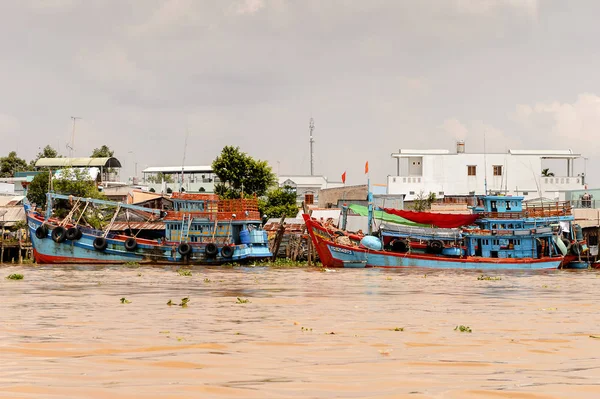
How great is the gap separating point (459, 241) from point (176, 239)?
15.5 m

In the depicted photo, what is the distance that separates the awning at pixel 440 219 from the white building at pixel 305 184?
99.0 ft

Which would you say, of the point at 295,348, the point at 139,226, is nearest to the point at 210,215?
the point at 139,226

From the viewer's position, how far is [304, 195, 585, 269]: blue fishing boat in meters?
39.7

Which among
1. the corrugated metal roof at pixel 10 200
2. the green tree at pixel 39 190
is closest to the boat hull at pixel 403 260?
the corrugated metal roof at pixel 10 200

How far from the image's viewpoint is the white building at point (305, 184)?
73525 millimetres

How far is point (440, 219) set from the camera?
4034 cm

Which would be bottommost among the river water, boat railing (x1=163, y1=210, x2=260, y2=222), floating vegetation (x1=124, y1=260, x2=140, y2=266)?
floating vegetation (x1=124, y1=260, x2=140, y2=266)

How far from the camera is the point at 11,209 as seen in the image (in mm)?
51969

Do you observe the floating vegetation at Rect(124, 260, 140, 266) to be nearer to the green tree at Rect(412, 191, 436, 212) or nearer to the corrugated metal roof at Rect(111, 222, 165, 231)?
the corrugated metal roof at Rect(111, 222, 165, 231)

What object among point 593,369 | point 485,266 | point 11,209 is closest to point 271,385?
point 593,369

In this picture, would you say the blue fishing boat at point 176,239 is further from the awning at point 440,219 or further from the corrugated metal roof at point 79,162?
the corrugated metal roof at point 79,162

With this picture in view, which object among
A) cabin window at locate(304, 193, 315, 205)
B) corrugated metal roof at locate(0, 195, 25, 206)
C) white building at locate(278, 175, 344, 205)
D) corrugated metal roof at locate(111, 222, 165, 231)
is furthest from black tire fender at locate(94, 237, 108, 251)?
white building at locate(278, 175, 344, 205)

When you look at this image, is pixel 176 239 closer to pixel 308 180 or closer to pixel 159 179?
pixel 308 180

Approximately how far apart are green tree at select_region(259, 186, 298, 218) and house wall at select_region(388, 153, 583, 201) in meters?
8.21
